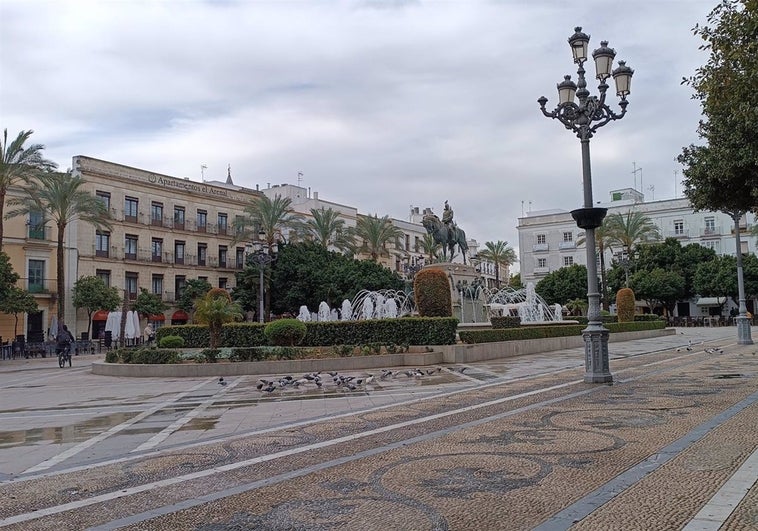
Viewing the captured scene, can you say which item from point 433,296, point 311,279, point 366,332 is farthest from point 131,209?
point 433,296

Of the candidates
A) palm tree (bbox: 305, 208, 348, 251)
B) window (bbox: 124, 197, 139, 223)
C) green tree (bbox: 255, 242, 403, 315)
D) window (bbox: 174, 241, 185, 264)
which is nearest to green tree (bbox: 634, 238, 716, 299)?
green tree (bbox: 255, 242, 403, 315)

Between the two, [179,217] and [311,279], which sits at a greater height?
[179,217]

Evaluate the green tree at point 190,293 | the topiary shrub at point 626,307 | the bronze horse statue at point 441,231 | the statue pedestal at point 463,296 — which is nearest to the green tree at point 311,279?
the green tree at point 190,293

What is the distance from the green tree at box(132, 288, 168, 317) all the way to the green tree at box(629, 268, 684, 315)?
4320cm

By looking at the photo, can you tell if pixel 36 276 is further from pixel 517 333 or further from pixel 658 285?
pixel 658 285

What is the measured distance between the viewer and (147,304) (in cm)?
4644

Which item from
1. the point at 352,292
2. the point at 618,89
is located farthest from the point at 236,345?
the point at 352,292

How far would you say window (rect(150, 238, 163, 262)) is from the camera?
5147cm

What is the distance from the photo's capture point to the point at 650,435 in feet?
24.5

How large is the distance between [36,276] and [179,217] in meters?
13.1

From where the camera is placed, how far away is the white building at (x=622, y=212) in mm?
69188

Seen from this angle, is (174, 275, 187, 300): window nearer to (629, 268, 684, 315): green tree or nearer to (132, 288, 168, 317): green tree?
(132, 288, 168, 317): green tree

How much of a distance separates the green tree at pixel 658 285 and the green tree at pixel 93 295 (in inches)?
1819

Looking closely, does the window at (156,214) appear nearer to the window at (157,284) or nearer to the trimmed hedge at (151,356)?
the window at (157,284)
